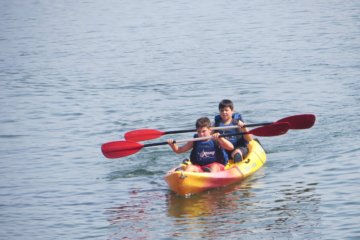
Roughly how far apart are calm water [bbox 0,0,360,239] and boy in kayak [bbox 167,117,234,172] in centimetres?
47

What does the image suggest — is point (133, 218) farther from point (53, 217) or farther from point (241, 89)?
point (241, 89)

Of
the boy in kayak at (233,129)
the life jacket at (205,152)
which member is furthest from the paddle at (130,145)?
the life jacket at (205,152)

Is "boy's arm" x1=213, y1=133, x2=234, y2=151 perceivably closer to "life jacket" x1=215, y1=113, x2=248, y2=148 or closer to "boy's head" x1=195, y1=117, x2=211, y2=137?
"boy's head" x1=195, y1=117, x2=211, y2=137

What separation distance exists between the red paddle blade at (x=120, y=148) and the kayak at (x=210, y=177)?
1050 mm

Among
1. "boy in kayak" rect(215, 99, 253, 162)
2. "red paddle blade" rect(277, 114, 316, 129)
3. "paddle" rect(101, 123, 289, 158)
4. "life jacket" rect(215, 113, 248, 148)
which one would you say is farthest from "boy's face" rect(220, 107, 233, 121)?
"red paddle blade" rect(277, 114, 316, 129)

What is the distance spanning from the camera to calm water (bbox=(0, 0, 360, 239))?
12.3 meters

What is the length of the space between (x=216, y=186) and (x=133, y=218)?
5.36 feet

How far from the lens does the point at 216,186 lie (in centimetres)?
1341

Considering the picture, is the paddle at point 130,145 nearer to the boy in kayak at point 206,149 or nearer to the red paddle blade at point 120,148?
the red paddle blade at point 120,148

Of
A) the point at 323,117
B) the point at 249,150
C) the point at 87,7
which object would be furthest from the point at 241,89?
the point at 87,7

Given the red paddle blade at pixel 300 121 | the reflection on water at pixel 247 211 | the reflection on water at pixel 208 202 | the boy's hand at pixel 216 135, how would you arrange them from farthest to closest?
the red paddle blade at pixel 300 121
the boy's hand at pixel 216 135
the reflection on water at pixel 208 202
the reflection on water at pixel 247 211

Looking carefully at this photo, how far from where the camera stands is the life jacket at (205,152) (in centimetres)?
1354

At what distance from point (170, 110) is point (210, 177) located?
7225 millimetres

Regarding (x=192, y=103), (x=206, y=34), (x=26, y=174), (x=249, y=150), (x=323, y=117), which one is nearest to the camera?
(x=249, y=150)
